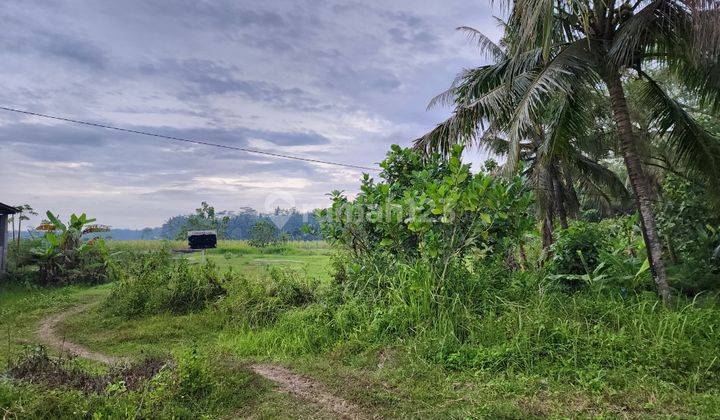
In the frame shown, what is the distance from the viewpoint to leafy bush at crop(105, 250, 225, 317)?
23.6ft

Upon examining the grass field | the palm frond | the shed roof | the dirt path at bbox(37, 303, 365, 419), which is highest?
the palm frond

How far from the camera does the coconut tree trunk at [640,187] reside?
4.88 metres

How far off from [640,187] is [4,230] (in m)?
14.6

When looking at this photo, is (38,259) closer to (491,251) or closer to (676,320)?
(491,251)

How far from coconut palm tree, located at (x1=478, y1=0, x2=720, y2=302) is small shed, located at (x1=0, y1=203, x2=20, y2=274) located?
12.8 metres

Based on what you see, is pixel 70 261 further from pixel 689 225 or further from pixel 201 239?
pixel 689 225

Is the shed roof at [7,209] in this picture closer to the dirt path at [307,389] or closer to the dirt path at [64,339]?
the dirt path at [64,339]

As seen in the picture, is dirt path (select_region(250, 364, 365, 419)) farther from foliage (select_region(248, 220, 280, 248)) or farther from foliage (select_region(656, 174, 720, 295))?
foliage (select_region(248, 220, 280, 248))

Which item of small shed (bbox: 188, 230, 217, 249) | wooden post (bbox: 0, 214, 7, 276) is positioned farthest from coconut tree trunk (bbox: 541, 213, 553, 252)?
wooden post (bbox: 0, 214, 7, 276)

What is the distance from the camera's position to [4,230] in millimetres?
11023

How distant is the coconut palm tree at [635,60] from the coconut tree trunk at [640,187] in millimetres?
10

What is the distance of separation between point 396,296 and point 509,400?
1875mm

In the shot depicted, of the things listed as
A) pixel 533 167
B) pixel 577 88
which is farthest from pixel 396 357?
pixel 533 167

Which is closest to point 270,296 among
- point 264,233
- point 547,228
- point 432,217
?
point 432,217
